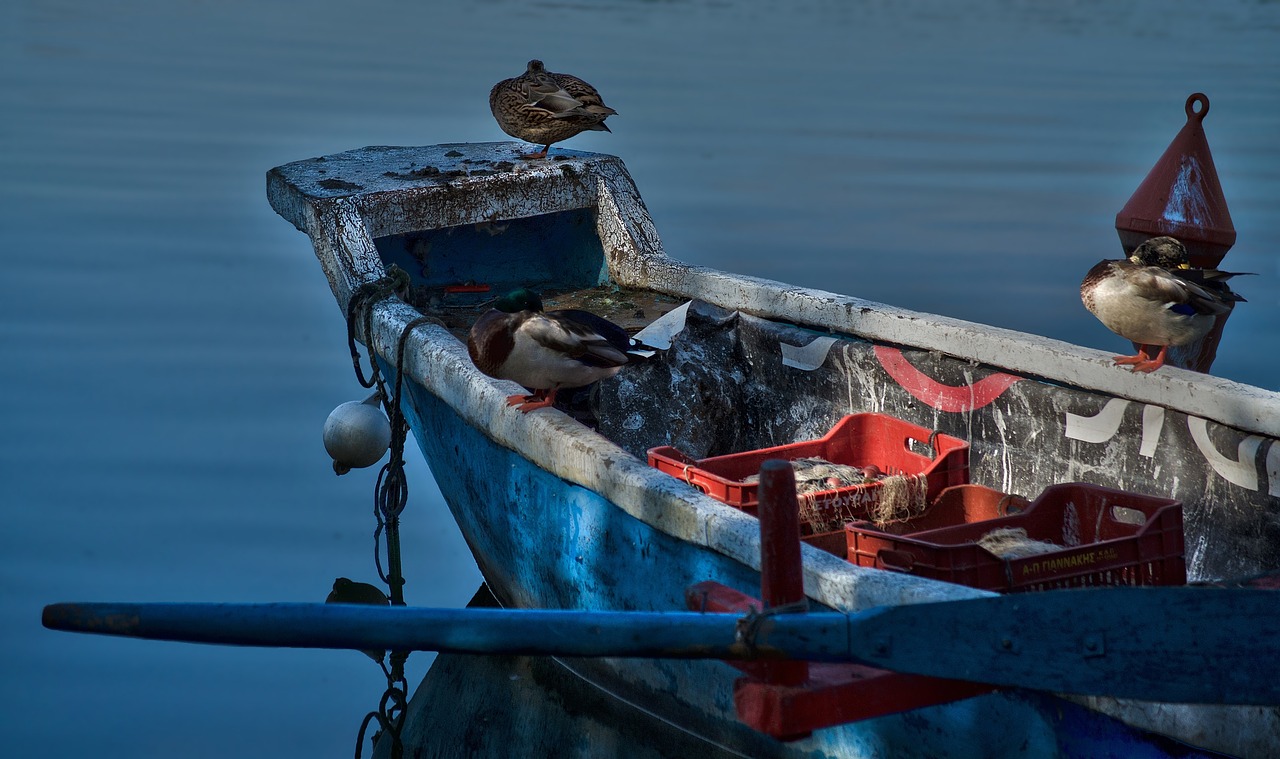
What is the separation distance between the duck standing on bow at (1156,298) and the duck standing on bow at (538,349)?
1.54 m

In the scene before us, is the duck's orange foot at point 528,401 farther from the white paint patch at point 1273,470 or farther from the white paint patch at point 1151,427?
the white paint patch at point 1273,470

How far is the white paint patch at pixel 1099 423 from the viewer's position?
4.12 metres

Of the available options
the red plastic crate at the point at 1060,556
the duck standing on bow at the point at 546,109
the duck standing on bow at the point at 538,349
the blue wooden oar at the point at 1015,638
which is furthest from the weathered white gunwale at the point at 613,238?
the blue wooden oar at the point at 1015,638

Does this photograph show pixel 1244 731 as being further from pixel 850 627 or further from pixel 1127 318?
pixel 1127 318

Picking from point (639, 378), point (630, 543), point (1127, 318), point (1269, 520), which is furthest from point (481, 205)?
point (1269, 520)

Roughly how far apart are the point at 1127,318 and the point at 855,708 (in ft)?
6.72

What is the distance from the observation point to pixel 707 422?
5.22 metres

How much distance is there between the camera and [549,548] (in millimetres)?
4359

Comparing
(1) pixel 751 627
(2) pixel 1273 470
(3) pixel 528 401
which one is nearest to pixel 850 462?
(3) pixel 528 401

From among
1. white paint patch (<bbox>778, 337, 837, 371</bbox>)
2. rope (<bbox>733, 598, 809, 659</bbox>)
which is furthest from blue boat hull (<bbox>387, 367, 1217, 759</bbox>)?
white paint patch (<bbox>778, 337, 837, 371</bbox>)

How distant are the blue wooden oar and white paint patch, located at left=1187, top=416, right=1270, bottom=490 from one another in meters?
1.42

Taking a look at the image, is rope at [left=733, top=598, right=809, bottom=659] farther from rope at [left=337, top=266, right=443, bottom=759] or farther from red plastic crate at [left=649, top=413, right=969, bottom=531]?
rope at [left=337, top=266, right=443, bottom=759]

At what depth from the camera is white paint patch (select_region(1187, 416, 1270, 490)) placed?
12.2 feet

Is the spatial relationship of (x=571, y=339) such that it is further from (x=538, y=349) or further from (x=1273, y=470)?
(x=1273, y=470)
